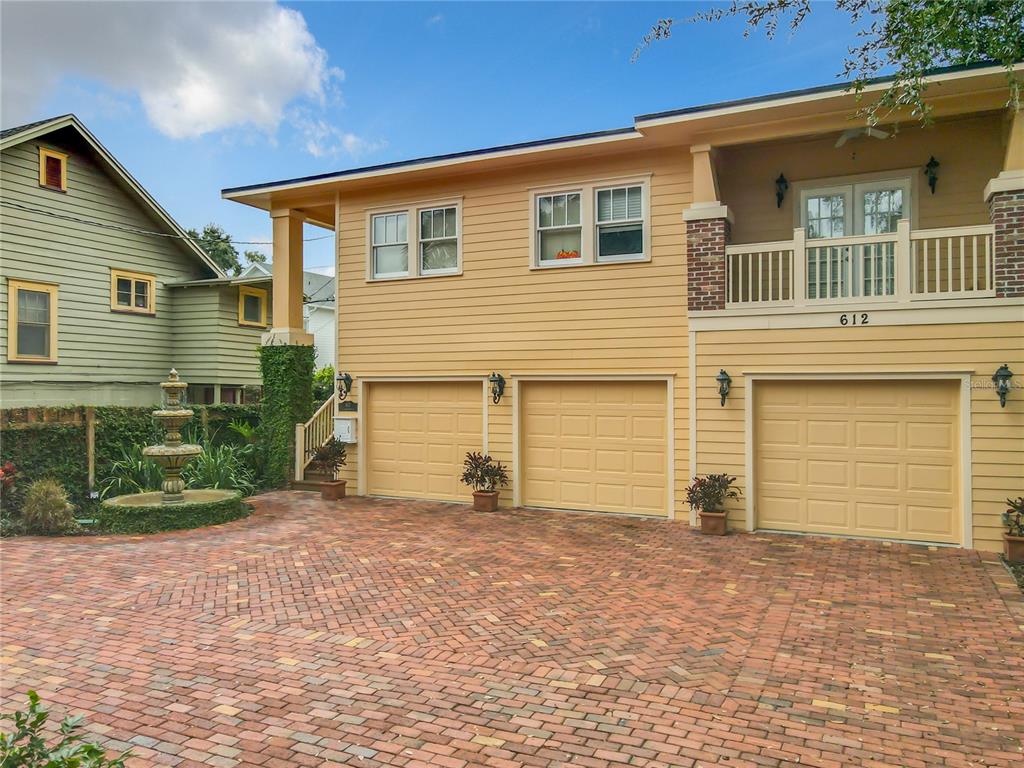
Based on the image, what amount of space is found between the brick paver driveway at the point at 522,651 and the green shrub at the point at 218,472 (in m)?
3.47

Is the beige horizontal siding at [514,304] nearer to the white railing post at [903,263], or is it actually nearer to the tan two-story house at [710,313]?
the tan two-story house at [710,313]

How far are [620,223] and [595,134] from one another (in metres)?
1.45

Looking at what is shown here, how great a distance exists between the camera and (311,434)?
13570 mm

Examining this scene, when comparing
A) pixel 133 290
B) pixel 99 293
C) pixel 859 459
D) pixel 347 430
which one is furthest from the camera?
pixel 133 290

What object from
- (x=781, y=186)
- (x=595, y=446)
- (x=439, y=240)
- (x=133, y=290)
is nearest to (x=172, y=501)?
(x=439, y=240)

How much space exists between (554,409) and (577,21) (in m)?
10.2

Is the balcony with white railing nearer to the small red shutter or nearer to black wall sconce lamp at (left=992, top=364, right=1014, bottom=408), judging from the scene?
black wall sconce lamp at (left=992, top=364, right=1014, bottom=408)

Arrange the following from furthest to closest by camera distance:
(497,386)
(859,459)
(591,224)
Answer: (497,386)
(591,224)
(859,459)

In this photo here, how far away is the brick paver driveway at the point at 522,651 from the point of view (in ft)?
12.6

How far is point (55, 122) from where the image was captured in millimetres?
14820

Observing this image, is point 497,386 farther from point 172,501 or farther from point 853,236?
point 853,236

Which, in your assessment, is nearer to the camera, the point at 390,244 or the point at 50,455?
the point at 50,455

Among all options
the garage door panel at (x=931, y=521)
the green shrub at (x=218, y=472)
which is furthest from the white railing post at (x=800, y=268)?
the green shrub at (x=218, y=472)

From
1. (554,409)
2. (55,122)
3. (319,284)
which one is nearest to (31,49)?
(55,122)
